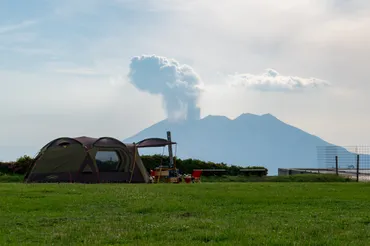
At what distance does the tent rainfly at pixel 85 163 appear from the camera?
30.0 m

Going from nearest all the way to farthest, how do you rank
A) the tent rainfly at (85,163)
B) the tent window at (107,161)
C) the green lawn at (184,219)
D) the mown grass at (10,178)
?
1. the green lawn at (184,219)
2. the tent rainfly at (85,163)
3. the tent window at (107,161)
4. the mown grass at (10,178)

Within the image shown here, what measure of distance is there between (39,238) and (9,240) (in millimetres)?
490

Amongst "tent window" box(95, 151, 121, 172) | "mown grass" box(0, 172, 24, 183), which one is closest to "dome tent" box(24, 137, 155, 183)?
"tent window" box(95, 151, 121, 172)

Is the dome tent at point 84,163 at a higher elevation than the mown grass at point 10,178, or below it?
higher

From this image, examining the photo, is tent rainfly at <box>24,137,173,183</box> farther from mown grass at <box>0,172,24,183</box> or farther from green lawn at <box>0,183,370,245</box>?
green lawn at <box>0,183,370,245</box>

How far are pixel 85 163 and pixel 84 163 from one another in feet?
0.17

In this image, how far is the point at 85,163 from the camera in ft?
98.9

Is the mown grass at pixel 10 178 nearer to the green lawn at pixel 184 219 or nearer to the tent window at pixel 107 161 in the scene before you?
the tent window at pixel 107 161

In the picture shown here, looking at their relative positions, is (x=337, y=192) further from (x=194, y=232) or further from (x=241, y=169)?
(x=241, y=169)

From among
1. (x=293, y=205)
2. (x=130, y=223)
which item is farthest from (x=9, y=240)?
(x=293, y=205)

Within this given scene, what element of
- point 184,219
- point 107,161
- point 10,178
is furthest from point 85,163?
point 184,219

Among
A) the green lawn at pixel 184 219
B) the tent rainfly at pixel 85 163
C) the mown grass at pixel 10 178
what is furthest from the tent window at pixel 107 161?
the green lawn at pixel 184 219

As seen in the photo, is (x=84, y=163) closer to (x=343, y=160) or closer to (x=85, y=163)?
(x=85, y=163)

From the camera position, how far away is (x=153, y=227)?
10883 millimetres
